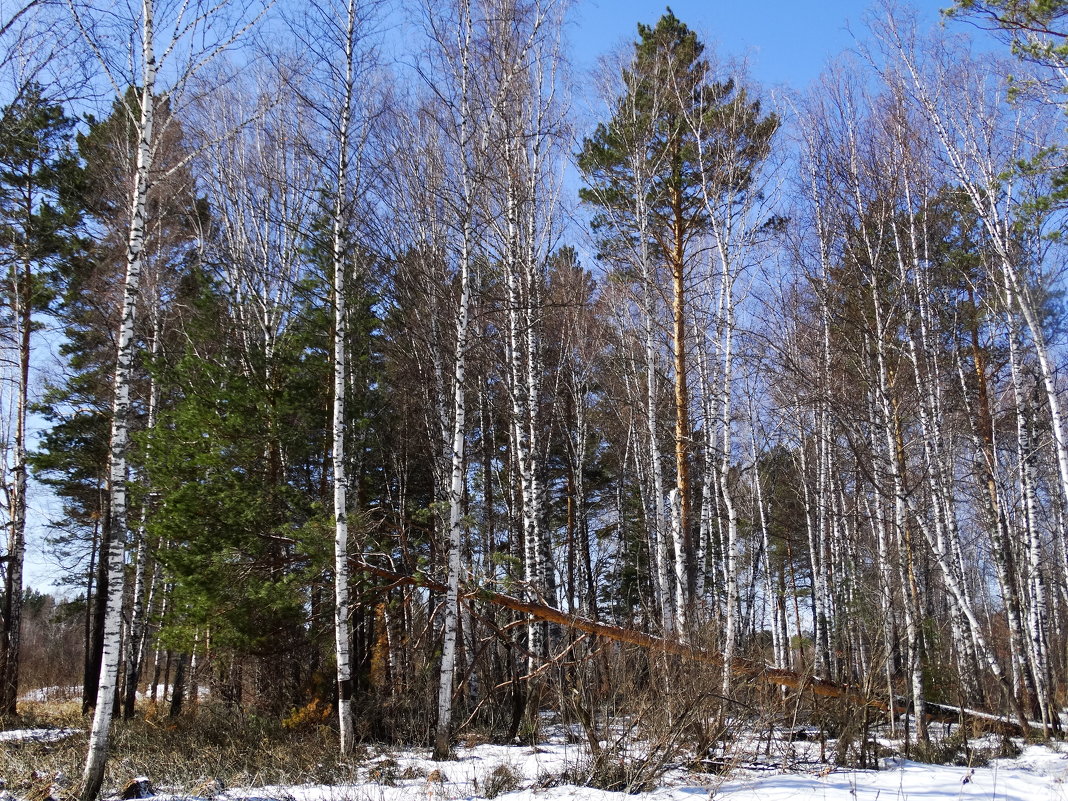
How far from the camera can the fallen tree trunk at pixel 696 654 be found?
20.6 ft

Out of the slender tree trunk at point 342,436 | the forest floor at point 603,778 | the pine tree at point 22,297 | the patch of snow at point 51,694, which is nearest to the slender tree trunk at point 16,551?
the pine tree at point 22,297

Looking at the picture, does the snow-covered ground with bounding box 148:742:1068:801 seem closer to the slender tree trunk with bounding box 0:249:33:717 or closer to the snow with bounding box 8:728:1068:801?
the snow with bounding box 8:728:1068:801

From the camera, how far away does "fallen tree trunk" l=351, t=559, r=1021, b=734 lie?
20.6 feet

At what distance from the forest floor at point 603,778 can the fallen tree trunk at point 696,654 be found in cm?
60

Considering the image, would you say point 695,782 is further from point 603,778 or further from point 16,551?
point 16,551

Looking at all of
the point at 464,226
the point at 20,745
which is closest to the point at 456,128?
the point at 464,226

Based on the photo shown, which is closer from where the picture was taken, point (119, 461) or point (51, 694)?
point (119, 461)

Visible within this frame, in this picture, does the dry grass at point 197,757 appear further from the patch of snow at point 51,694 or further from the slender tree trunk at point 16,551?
the patch of snow at point 51,694

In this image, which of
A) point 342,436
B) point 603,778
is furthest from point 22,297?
point 603,778

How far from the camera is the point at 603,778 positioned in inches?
219

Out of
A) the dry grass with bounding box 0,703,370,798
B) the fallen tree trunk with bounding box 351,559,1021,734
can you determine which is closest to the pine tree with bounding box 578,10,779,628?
the fallen tree trunk with bounding box 351,559,1021,734

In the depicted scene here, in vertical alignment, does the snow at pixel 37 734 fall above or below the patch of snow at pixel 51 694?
above

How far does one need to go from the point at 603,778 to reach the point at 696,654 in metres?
1.28

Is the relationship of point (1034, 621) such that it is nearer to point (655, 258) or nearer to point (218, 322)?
point (655, 258)
